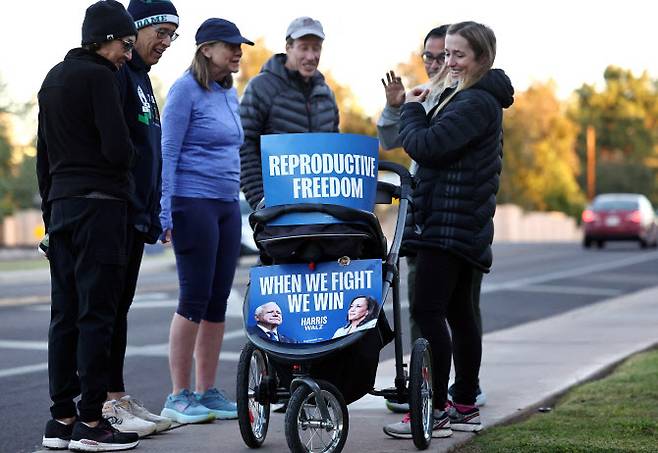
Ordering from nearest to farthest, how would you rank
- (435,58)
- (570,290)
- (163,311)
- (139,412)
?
(139,412) → (435,58) → (163,311) → (570,290)

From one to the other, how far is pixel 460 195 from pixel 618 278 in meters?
15.5

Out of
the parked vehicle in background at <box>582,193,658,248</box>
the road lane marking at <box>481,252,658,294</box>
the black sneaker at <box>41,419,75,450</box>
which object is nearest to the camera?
the black sneaker at <box>41,419,75,450</box>

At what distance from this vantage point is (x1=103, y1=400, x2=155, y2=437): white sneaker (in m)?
6.14

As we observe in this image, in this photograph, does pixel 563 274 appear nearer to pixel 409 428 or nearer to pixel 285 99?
pixel 285 99

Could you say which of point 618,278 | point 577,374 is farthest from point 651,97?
point 577,374

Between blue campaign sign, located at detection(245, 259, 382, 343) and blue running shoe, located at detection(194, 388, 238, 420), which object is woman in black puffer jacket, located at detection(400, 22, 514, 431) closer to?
blue campaign sign, located at detection(245, 259, 382, 343)

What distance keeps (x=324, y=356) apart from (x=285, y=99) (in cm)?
205

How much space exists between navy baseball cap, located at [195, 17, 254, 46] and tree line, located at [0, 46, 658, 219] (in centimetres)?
2165

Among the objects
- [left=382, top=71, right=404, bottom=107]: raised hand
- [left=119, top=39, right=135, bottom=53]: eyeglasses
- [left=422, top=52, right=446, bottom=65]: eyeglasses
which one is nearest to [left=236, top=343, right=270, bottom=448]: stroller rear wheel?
[left=119, top=39, right=135, bottom=53]: eyeglasses

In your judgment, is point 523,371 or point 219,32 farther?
point 523,371

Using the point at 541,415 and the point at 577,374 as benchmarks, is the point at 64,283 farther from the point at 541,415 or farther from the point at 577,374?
the point at 577,374

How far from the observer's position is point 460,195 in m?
6.12

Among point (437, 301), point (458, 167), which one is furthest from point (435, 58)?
point (437, 301)

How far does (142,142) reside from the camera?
6.05 meters
